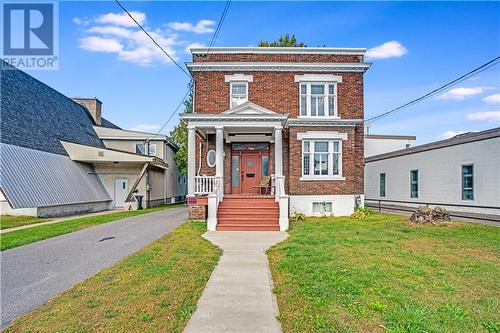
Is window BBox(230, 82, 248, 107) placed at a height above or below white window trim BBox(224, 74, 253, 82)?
below

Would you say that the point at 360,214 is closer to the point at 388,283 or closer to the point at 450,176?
the point at 450,176

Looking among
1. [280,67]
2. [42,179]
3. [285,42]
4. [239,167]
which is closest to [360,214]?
[239,167]

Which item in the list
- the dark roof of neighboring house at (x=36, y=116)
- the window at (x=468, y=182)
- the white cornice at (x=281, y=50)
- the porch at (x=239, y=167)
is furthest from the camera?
the dark roof of neighboring house at (x=36, y=116)

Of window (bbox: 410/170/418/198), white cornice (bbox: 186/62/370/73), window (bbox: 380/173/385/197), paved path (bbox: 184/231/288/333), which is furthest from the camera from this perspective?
window (bbox: 380/173/385/197)

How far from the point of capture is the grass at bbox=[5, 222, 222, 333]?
13.5 ft

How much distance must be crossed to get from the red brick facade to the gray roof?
845 centimetres

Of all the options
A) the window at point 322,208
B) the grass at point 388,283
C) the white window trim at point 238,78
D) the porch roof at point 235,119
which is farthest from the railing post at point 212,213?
the white window trim at point 238,78

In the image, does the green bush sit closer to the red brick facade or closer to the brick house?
the brick house

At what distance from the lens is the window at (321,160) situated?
1658cm

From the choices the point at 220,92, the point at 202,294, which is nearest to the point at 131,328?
the point at 202,294

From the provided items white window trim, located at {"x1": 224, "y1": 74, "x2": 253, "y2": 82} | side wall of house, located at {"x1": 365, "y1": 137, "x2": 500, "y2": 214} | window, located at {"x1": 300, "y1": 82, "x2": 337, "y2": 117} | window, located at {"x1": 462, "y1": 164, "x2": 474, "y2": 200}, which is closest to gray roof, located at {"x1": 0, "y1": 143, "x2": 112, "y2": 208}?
white window trim, located at {"x1": 224, "y1": 74, "x2": 253, "y2": 82}

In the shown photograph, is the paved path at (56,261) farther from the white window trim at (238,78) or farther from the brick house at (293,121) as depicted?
the white window trim at (238,78)

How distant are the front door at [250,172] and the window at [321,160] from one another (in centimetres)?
235

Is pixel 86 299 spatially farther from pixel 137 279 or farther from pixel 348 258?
pixel 348 258
